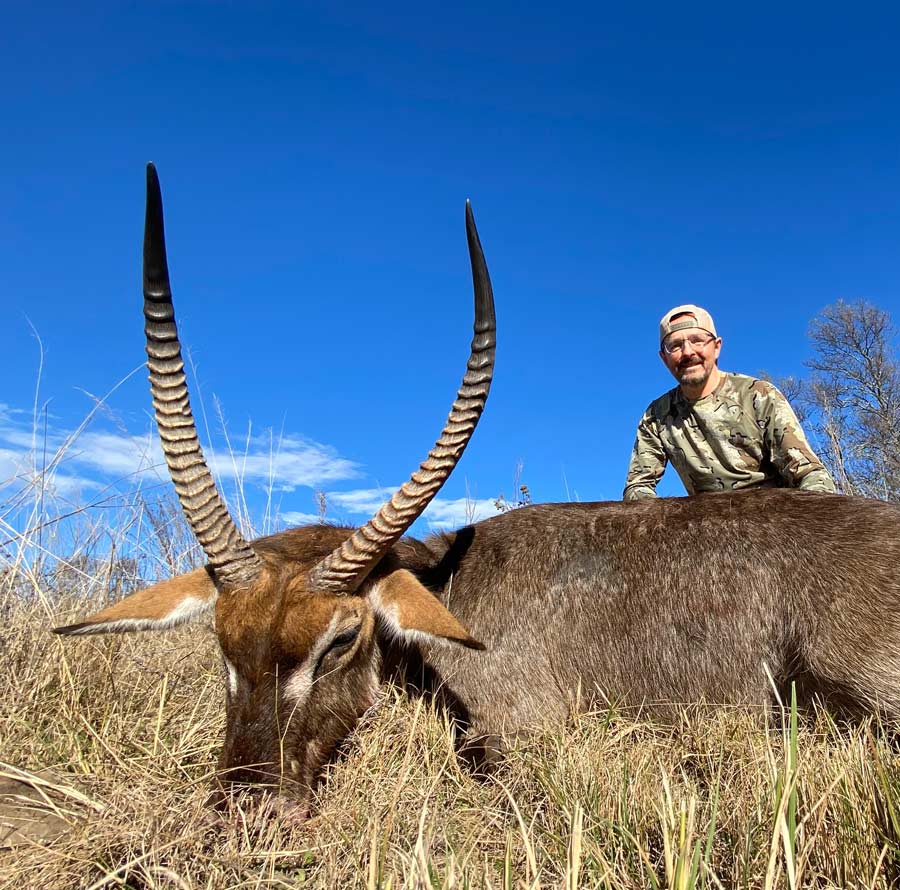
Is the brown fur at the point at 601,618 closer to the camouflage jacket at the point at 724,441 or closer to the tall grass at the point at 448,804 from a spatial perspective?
the tall grass at the point at 448,804

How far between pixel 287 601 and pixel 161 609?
74cm

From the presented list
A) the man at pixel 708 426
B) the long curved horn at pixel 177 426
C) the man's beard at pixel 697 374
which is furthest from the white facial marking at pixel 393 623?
the man's beard at pixel 697 374

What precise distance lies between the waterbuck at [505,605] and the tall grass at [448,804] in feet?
0.85

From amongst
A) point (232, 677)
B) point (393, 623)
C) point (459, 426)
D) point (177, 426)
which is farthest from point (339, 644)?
point (177, 426)

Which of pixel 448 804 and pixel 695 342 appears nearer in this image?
pixel 448 804

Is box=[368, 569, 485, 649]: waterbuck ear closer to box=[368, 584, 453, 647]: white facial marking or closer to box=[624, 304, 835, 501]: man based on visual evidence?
box=[368, 584, 453, 647]: white facial marking

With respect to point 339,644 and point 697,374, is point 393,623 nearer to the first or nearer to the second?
point 339,644

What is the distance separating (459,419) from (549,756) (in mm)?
1568

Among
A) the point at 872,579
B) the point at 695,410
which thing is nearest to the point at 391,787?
the point at 872,579

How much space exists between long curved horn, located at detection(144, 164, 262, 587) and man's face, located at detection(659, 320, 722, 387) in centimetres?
432

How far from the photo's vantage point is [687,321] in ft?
21.3

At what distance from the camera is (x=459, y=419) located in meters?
3.62

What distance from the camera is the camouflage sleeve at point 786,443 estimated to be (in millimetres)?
5762

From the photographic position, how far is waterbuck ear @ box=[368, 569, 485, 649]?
3.27 meters
